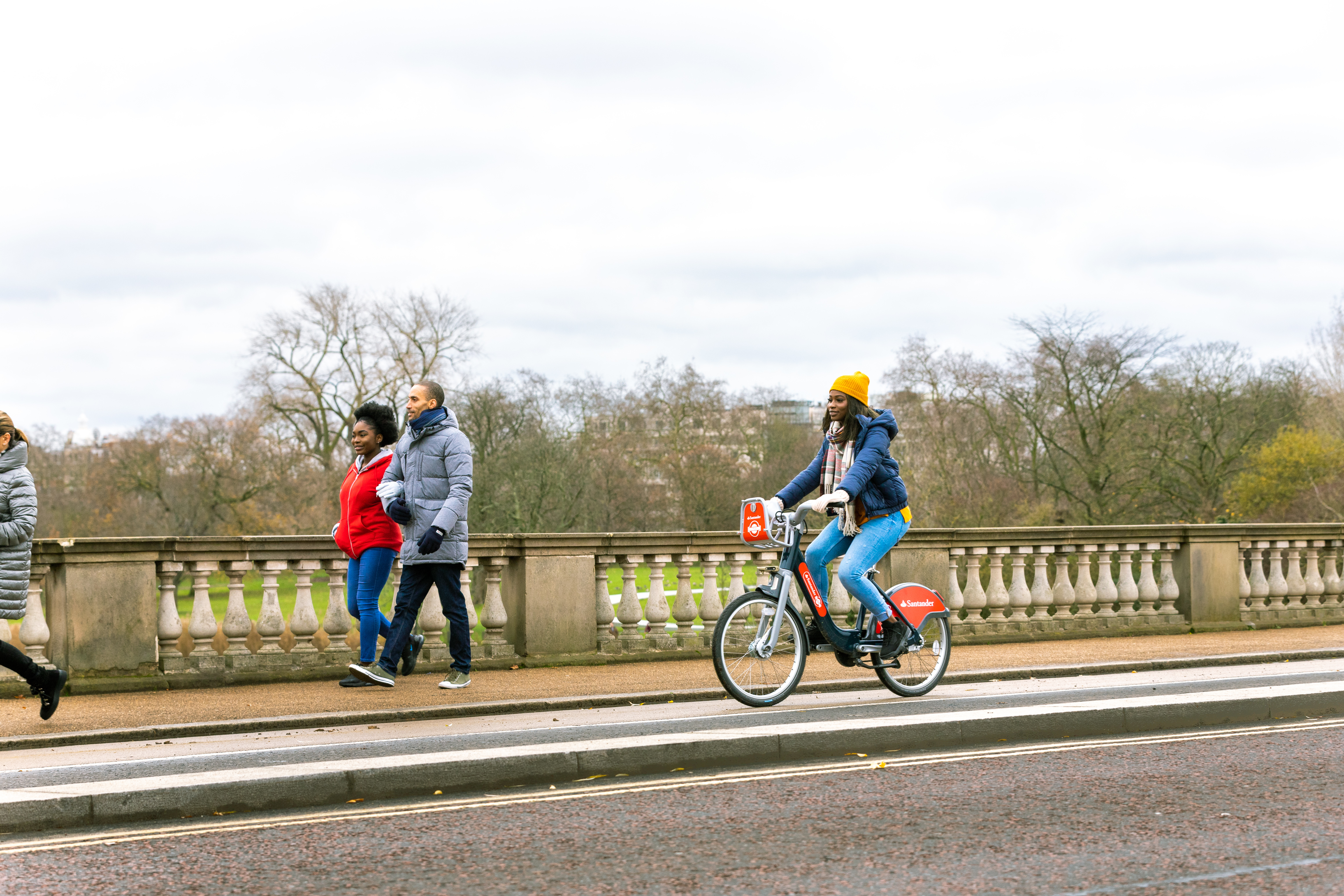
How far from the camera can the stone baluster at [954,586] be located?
11242 millimetres

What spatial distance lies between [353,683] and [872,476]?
11.4 feet

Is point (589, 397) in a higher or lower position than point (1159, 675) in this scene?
higher

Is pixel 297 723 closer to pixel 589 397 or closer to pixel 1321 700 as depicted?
pixel 1321 700

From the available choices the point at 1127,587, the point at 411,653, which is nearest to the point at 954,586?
the point at 1127,587

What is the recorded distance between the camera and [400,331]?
2047 inches

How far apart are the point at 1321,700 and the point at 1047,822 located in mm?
3742

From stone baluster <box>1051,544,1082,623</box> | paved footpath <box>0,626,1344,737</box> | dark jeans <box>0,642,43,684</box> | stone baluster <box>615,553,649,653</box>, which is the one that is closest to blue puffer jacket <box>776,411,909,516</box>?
paved footpath <box>0,626,1344,737</box>

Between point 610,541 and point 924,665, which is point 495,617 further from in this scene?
point 924,665

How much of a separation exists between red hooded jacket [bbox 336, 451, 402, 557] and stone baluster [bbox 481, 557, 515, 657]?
1405 mm

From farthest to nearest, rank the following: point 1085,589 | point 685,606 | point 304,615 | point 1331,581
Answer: point 1331,581 < point 1085,589 < point 685,606 < point 304,615

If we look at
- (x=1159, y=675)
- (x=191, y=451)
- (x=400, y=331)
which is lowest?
(x=1159, y=675)

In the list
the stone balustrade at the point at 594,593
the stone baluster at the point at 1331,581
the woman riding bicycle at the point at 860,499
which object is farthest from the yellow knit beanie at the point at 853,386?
the stone baluster at the point at 1331,581

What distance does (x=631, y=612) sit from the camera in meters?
10.3

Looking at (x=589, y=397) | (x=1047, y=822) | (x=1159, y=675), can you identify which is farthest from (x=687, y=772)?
(x=589, y=397)
